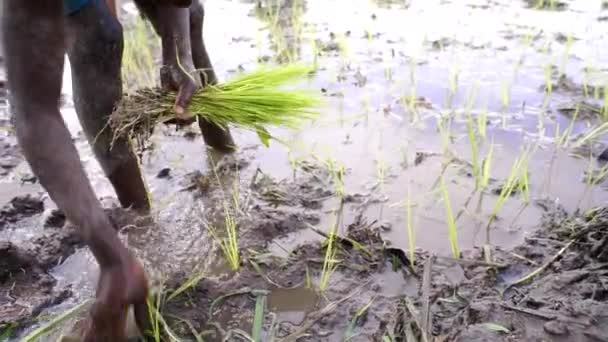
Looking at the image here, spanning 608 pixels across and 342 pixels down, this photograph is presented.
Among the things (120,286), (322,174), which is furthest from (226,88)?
(120,286)

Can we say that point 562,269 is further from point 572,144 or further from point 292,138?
point 292,138

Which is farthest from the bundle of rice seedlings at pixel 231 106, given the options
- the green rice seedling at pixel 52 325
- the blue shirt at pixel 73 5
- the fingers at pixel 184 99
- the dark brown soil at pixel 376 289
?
the green rice seedling at pixel 52 325

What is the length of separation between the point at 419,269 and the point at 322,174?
0.76 meters

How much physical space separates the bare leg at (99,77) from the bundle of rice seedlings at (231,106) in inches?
2.6

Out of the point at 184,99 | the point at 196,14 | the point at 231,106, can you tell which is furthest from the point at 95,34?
the point at 196,14

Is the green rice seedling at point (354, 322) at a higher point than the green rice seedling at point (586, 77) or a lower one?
lower

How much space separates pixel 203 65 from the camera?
2.58m

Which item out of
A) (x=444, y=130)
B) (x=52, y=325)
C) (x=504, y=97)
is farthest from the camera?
(x=504, y=97)

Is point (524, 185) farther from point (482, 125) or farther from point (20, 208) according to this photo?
point (20, 208)

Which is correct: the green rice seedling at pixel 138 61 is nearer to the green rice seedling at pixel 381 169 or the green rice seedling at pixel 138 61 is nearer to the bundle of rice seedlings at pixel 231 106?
the bundle of rice seedlings at pixel 231 106

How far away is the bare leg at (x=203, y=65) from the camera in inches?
98.0

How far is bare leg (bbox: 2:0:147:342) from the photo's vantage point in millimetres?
1229

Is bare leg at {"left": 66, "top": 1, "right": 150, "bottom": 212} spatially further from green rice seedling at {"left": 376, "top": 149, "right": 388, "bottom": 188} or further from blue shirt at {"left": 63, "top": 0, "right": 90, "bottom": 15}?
green rice seedling at {"left": 376, "top": 149, "right": 388, "bottom": 188}

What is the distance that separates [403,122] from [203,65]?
1006 mm
